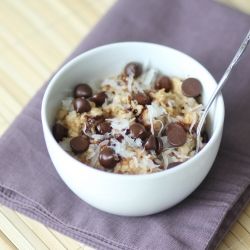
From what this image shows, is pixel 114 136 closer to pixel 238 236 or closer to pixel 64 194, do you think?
pixel 64 194

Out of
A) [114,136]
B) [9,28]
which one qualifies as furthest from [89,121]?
[9,28]

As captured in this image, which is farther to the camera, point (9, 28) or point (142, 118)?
point (9, 28)

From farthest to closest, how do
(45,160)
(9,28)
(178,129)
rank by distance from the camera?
(9,28)
(45,160)
(178,129)

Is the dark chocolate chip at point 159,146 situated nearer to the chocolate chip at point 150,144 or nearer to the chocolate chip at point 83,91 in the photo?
the chocolate chip at point 150,144

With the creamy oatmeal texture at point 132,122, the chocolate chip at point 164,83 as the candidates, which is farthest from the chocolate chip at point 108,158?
the chocolate chip at point 164,83

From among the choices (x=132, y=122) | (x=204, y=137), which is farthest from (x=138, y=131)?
(x=204, y=137)

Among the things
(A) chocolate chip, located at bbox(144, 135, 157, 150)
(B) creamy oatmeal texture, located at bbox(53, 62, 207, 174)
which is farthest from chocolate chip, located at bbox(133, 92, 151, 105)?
(A) chocolate chip, located at bbox(144, 135, 157, 150)
